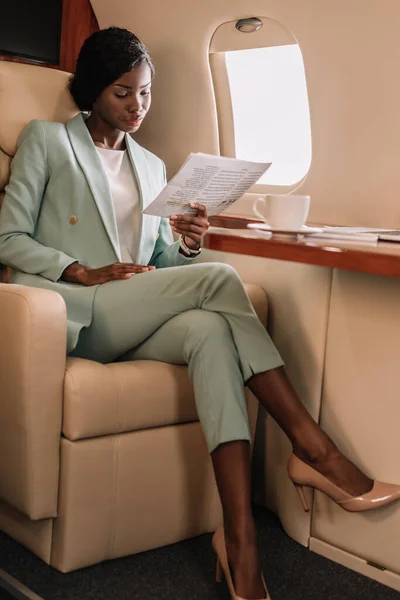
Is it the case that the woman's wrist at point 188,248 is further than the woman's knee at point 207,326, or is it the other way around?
the woman's wrist at point 188,248

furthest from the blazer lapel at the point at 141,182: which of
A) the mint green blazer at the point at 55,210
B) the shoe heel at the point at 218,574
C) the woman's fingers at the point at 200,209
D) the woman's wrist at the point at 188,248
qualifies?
the shoe heel at the point at 218,574

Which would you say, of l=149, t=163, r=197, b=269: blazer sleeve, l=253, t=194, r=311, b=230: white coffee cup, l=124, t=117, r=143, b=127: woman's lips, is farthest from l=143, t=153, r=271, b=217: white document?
l=124, t=117, r=143, b=127: woman's lips

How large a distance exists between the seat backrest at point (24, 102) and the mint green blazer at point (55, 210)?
0.07 meters

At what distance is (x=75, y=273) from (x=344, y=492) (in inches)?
32.1

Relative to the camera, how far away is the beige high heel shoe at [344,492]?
186cm

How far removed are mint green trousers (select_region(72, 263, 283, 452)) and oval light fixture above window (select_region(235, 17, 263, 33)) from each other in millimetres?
786

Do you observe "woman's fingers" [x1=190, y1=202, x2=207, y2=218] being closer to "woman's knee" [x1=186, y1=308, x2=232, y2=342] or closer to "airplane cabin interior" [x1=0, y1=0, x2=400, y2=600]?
"airplane cabin interior" [x1=0, y1=0, x2=400, y2=600]

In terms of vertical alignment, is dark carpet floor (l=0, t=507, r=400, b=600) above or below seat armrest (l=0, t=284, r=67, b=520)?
below

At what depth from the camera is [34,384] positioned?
1.82 metres

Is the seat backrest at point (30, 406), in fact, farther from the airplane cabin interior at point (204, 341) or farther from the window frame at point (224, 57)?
the window frame at point (224, 57)

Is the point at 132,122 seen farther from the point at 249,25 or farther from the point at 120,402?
the point at 120,402

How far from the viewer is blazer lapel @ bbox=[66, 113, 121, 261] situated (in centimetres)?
219

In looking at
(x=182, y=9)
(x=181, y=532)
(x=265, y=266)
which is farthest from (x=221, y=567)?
(x=182, y=9)

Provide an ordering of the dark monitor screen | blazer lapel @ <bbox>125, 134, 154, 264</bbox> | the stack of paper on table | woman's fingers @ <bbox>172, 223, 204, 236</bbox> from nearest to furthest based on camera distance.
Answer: the stack of paper on table → woman's fingers @ <bbox>172, 223, 204, 236</bbox> → blazer lapel @ <bbox>125, 134, 154, 264</bbox> → the dark monitor screen
